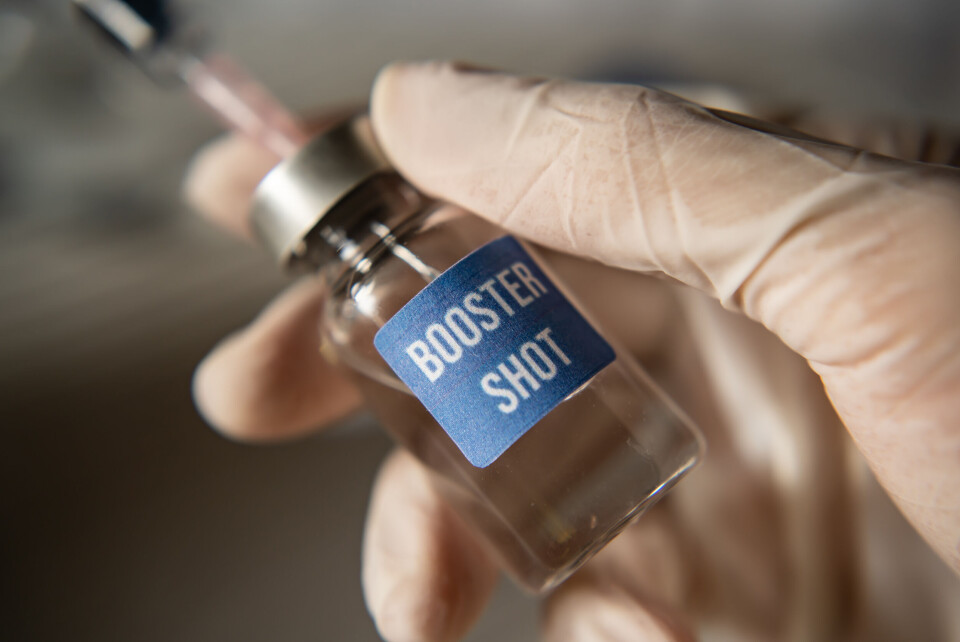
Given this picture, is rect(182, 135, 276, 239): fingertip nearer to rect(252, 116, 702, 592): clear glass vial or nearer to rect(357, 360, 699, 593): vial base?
rect(252, 116, 702, 592): clear glass vial

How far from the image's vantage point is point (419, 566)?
0.58 meters

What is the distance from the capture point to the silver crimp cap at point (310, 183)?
1.59ft

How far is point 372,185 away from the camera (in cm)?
51

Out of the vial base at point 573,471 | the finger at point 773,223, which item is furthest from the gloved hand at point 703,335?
the vial base at point 573,471

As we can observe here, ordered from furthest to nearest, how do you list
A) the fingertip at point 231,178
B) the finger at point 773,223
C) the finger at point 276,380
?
the fingertip at point 231,178 → the finger at point 276,380 → the finger at point 773,223

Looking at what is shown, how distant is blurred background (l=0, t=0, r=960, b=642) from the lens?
82 cm

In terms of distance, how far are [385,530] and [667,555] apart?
330mm

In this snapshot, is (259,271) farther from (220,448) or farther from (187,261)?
(220,448)

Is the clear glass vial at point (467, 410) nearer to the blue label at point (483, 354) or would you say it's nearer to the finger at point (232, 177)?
the blue label at point (483, 354)

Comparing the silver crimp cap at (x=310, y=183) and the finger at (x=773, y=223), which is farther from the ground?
the silver crimp cap at (x=310, y=183)

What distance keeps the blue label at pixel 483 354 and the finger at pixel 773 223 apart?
0.09 m

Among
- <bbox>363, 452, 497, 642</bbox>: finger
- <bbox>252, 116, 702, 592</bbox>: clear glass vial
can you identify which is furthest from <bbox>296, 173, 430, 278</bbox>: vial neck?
<bbox>363, 452, 497, 642</bbox>: finger

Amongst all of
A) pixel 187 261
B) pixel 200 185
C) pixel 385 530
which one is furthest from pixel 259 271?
pixel 385 530

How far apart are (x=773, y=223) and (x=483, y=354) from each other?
220mm
